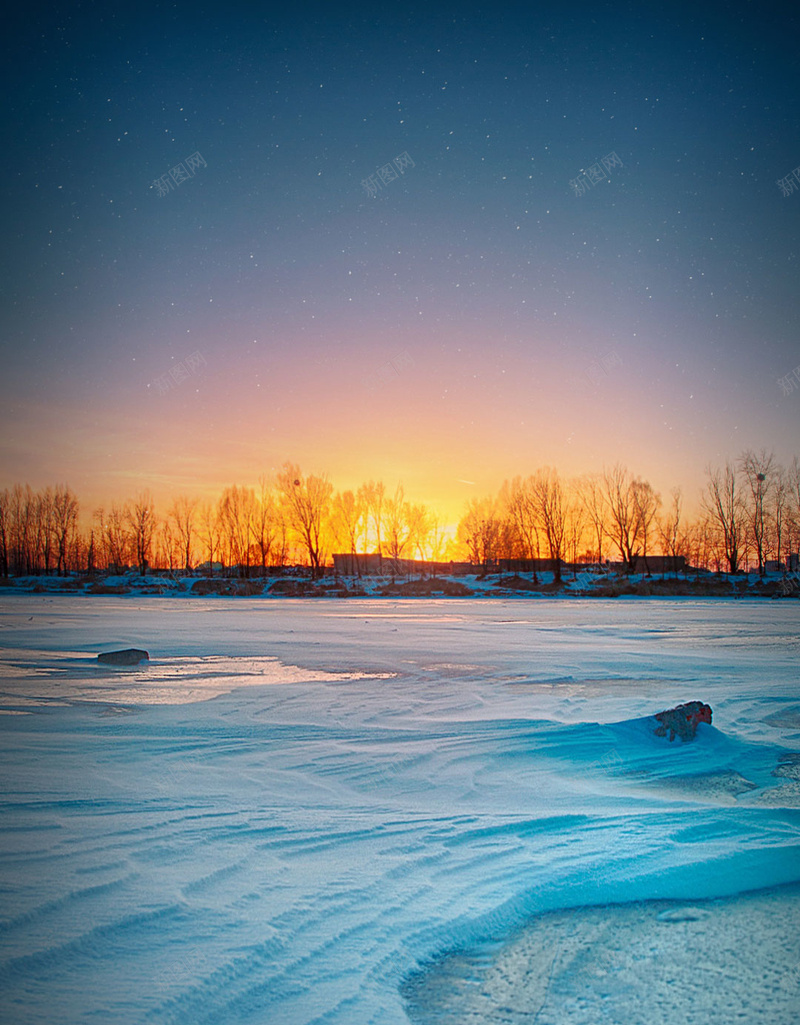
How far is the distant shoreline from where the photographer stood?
3341 cm

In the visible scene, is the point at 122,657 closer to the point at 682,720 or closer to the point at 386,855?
the point at 386,855

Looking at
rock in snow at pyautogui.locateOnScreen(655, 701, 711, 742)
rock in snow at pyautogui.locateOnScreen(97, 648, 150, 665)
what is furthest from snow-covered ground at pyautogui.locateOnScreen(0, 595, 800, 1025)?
rock in snow at pyautogui.locateOnScreen(97, 648, 150, 665)

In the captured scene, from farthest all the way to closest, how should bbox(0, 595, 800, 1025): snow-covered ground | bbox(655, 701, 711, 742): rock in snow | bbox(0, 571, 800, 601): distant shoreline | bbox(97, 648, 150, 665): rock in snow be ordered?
bbox(0, 571, 800, 601): distant shoreline, bbox(97, 648, 150, 665): rock in snow, bbox(655, 701, 711, 742): rock in snow, bbox(0, 595, 800, 1025): snow-covered ground

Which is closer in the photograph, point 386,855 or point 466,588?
point 386,855

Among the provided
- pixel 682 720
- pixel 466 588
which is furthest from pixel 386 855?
pixel 466 588

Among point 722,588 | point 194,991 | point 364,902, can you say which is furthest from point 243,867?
point 722,588

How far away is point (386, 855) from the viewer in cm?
234

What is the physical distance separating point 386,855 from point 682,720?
243cm

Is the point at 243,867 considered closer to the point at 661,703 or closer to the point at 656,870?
the point at 656,870

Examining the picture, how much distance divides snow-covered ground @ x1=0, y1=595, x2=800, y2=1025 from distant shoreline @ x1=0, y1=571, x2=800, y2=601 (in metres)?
28.7

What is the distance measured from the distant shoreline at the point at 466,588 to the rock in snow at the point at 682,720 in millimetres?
28920

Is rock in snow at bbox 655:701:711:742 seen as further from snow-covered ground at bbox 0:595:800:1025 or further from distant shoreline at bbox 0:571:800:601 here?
distant shoreline at bbox 0:571:800:601

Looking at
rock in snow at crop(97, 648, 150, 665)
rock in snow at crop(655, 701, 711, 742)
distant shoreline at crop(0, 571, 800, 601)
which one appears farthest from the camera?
distant shoreline at crop(0, 571, 800, 601)

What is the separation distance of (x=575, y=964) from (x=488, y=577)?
43.8m
